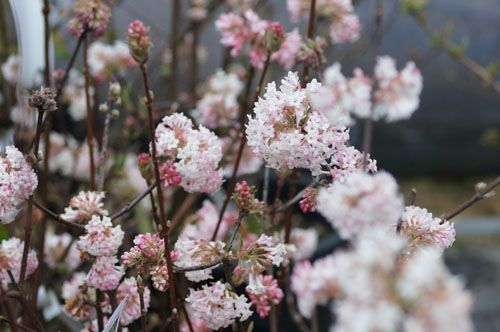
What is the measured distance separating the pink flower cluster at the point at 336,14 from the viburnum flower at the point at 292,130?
334 mm

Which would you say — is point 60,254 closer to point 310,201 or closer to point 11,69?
point 11,69

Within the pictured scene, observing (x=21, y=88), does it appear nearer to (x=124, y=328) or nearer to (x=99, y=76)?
→ (x=124, y=328)

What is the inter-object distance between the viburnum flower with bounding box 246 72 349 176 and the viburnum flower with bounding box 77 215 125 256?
12 cm

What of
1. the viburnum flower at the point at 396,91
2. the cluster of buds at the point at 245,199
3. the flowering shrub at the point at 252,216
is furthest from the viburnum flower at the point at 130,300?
the viburnum flower at the point at 396,91

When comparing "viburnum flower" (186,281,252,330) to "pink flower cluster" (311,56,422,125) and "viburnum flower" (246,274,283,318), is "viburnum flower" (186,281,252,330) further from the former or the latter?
"pink flower cluster" (311,56,422,125)

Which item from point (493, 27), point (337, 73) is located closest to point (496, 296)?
point (337, 73)

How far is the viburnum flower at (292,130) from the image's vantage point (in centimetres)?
33

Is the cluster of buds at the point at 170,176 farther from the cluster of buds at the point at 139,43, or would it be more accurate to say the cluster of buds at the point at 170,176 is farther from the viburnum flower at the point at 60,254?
the viburnum flower at the point at 60,254

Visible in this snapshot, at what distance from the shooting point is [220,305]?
0.35 metres

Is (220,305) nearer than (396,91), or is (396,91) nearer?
(220,305)

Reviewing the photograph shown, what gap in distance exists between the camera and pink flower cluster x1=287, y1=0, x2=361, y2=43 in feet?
2.10

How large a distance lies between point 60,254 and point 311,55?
406mm

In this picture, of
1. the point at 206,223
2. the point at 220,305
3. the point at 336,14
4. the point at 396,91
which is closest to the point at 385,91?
the point at 396,91

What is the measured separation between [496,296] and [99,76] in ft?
3.34
